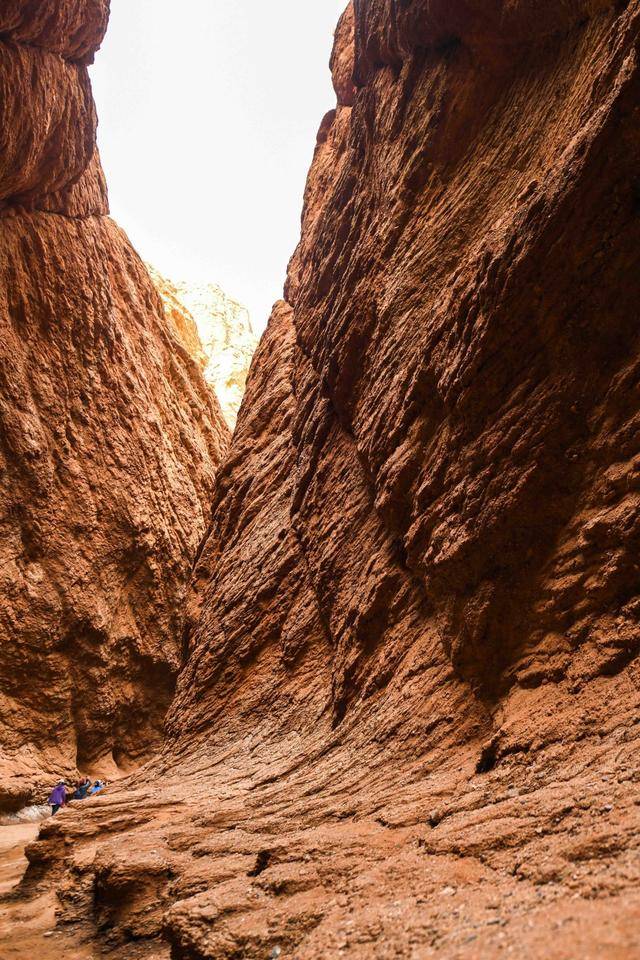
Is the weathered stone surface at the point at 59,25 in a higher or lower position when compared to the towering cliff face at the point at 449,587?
higher

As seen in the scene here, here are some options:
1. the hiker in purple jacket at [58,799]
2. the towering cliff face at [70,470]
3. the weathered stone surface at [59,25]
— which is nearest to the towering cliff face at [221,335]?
the towering cliff face at [70,470]

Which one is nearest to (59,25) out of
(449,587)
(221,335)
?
(449,587)

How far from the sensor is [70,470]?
2112cm

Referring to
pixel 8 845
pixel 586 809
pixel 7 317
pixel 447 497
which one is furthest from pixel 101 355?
pixel 586 809

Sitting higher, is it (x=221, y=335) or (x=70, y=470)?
(x=221, y=335)

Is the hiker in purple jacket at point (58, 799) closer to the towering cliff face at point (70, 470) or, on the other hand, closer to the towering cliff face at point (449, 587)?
the towering cliff face at point (70, 470)

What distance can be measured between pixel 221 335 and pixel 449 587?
56.2 metres

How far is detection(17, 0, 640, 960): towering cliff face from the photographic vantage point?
3584 mm

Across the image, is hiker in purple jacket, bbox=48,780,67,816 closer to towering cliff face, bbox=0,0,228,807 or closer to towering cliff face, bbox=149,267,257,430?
towering cliff face, bbox=0,0,228,807

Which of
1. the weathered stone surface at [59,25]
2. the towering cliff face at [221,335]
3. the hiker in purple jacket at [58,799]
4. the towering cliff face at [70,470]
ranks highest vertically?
the towering cliff face at [221,335]

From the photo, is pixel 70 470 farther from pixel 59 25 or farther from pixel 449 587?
pixel 449 587

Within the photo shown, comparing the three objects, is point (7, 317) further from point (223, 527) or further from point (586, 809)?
point (586, 809)

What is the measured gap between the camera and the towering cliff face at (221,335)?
50.2 m

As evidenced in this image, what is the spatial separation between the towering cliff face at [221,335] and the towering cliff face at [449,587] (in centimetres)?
3473
